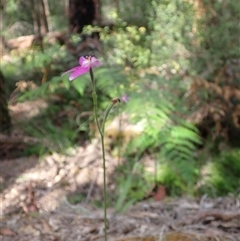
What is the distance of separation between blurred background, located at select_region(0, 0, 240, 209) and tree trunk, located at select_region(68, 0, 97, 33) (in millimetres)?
1137

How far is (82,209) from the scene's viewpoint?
2559 millimetres

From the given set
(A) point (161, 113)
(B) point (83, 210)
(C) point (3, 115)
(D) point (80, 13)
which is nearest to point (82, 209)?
(B) point (83, 210)

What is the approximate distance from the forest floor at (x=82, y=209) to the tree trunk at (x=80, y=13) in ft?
6.43

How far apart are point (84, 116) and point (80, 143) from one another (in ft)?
0.96

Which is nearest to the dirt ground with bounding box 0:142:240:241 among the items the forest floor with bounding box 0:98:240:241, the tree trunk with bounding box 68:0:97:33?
the forest floor with bounding box 0:98:240:241

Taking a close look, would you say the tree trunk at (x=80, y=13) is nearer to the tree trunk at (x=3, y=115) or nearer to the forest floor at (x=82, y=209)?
the tree trunk at (x=3, y=115)

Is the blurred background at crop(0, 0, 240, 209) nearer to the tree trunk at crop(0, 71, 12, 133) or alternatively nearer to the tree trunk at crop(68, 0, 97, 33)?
the tree trunk at crop(0, 71, 12, 133)

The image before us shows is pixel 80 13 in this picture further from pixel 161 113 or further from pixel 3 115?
pixel 161 113

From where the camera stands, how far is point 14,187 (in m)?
3.04

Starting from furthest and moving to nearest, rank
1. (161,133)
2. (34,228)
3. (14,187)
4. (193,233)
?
Answer: (14,187)
(161,133)
(34,228)
(193,233)

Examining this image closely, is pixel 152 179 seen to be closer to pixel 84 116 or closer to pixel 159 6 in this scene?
pixel 84 116

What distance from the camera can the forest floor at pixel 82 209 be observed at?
202 cm

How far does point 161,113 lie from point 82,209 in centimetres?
81

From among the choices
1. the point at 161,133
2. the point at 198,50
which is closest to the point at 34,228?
the point at 161,133
